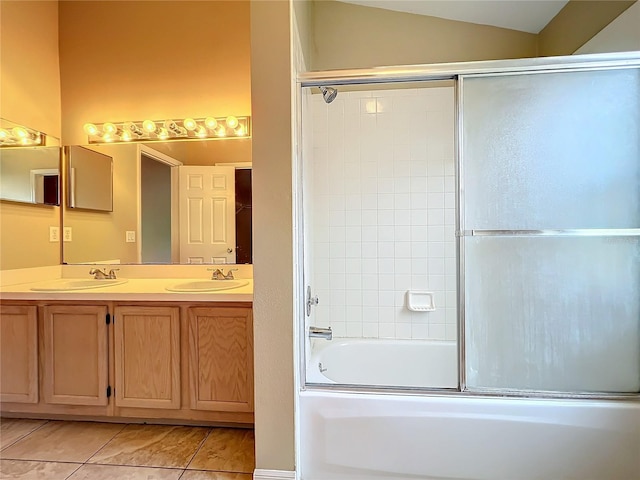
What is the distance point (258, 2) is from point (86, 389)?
237cm

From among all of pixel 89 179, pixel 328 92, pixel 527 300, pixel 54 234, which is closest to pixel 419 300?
pixel 527 300

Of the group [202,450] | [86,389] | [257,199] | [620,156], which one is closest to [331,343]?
[202,450]

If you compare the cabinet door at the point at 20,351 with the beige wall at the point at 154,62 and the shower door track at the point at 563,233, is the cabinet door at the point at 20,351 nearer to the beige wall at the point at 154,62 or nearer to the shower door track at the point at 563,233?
the beige wall at the point at 154,62

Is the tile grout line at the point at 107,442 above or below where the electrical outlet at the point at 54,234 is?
below

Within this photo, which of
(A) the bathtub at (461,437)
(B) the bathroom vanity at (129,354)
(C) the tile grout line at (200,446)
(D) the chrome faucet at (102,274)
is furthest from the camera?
(D) the chrome faucet at (102,274)

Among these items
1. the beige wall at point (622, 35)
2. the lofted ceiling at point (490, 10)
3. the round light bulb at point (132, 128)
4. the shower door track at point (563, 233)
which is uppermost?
the lofted ceiling at point (490, 10)

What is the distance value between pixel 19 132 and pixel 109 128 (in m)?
0.57

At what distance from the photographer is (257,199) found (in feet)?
5.08

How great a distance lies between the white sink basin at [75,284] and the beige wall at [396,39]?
2142 millimetres

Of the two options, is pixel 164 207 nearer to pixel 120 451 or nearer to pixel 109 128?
pixel 109 128

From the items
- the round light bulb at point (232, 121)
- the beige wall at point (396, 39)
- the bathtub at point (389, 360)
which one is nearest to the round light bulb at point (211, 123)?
the round light bulb at point (232, 121)

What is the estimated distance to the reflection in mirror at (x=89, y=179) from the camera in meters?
2.62

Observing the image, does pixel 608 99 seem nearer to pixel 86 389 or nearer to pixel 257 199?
pixel 257 199

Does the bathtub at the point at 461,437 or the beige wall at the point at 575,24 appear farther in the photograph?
the beige wall at the point at 575,24
